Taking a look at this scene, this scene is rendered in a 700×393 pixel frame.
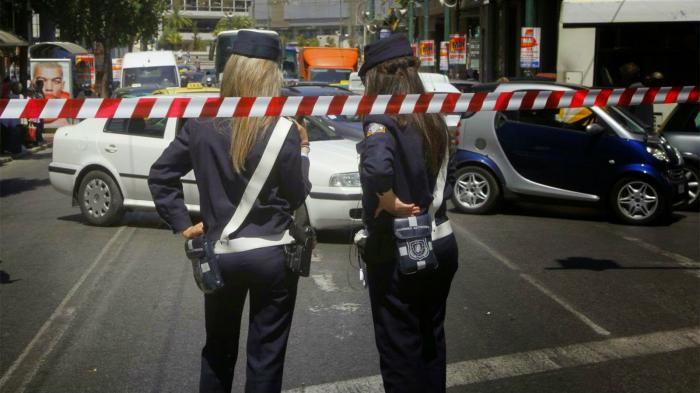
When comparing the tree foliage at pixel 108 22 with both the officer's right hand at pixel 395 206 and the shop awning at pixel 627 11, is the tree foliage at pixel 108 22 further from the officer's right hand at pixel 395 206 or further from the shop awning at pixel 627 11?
the officer's right hand at pixel 395 206

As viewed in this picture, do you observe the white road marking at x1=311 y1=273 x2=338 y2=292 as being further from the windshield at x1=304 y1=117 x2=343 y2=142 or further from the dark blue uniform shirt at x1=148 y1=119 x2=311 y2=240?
the dark blue uniform shirt at x1=148 y1=119 x2=311 y2=240

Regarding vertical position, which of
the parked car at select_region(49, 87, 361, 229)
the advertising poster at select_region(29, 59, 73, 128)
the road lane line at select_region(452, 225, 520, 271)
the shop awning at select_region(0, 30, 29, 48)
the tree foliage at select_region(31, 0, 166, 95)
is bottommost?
the road lane line at select_region(452, 225, 520, 271)

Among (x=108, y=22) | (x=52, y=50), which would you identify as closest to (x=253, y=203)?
(x=52, y=50)

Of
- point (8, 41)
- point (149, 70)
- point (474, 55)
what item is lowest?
point (149, 70)

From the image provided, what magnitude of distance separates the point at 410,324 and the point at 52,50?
1391 inches

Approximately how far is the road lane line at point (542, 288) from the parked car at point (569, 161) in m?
1.52

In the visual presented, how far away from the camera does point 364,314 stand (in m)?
7.23

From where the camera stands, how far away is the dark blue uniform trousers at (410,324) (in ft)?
13.4

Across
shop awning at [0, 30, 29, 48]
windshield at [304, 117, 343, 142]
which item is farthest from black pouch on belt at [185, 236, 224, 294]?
shop awning at [0, 30, 29, 48]

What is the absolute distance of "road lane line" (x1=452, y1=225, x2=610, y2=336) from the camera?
271 inches

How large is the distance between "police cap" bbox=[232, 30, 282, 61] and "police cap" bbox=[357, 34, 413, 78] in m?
0.40

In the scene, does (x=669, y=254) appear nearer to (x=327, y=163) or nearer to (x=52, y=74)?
(x=327, y=163)

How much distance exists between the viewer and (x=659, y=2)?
18.9 m

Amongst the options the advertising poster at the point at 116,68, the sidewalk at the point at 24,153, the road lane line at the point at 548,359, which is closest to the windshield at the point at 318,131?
the road lane line at the point at 548,359
